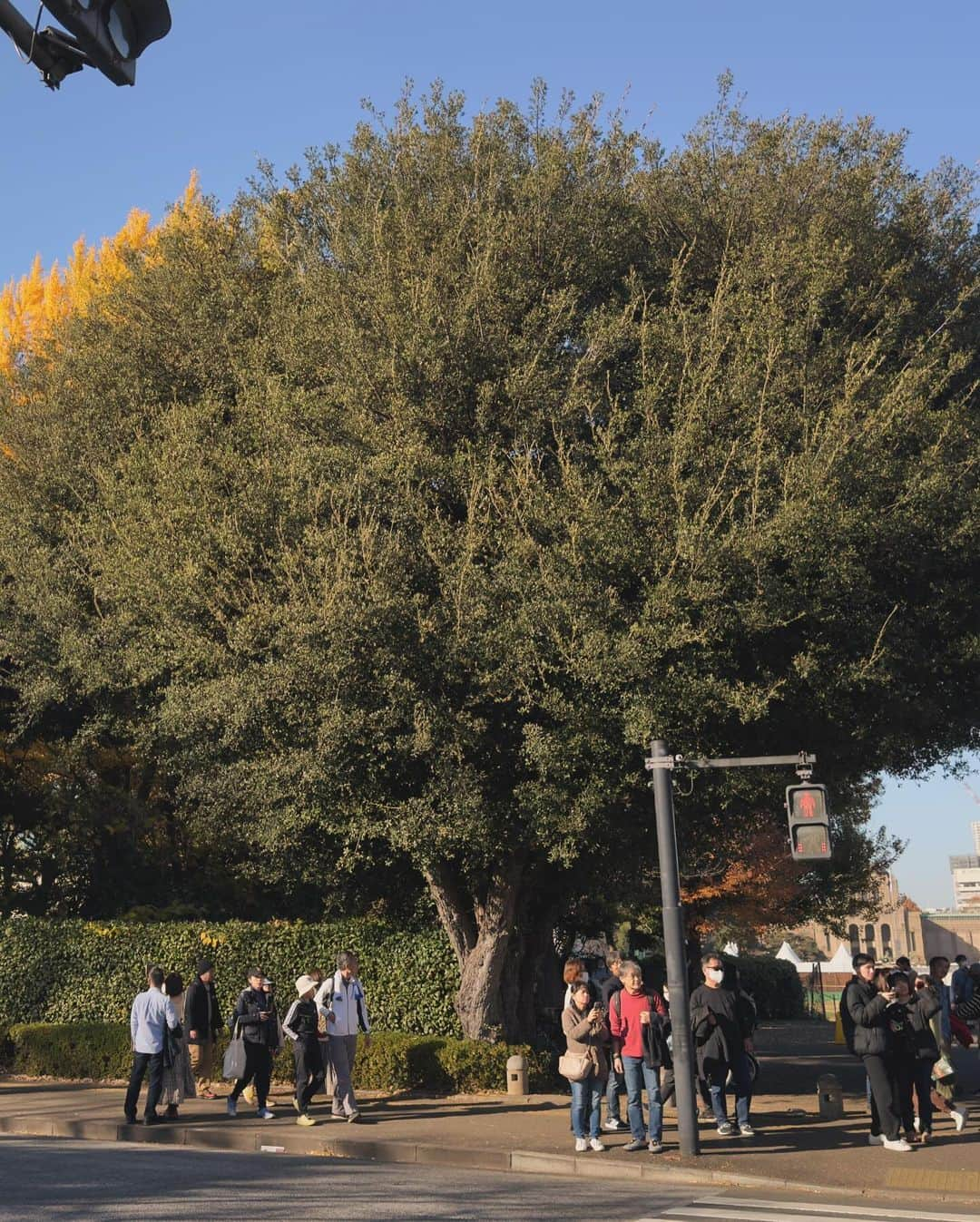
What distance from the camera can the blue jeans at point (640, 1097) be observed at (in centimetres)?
1258

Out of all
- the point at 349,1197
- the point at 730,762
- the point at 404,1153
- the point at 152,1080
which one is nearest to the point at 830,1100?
the point at 730,762

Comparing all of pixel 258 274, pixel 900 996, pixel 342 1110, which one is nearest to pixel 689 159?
pixel 258 274

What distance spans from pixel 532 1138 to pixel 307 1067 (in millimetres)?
3158

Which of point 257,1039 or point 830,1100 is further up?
point 257,1039

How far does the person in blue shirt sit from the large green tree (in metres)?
3.17

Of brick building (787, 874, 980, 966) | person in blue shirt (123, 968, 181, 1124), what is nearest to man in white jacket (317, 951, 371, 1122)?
person in blue shirt (123, 968, 181, 1124)

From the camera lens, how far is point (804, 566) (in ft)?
51.5

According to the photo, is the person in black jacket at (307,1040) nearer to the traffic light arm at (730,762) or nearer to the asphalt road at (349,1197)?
the asphalt road at (349,1197)

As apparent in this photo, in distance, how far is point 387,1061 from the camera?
17.7m

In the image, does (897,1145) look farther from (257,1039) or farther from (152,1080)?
(152,1080)

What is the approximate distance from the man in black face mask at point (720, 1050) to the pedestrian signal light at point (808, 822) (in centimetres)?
234

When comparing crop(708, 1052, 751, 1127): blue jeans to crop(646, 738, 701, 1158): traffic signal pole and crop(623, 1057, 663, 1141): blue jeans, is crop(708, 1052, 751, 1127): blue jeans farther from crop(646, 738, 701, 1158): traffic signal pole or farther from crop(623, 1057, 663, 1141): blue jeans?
crop(646, 738, 701, 1158): traffic signal pole

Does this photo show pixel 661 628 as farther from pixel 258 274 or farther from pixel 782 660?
pixel 258 274

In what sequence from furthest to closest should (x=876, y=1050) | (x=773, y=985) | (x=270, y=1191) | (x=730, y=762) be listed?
1. (x=773, y=985)
2. (x=730, y=762)
3. (x=876, y=1050)
4. (x=270, y=1191)
